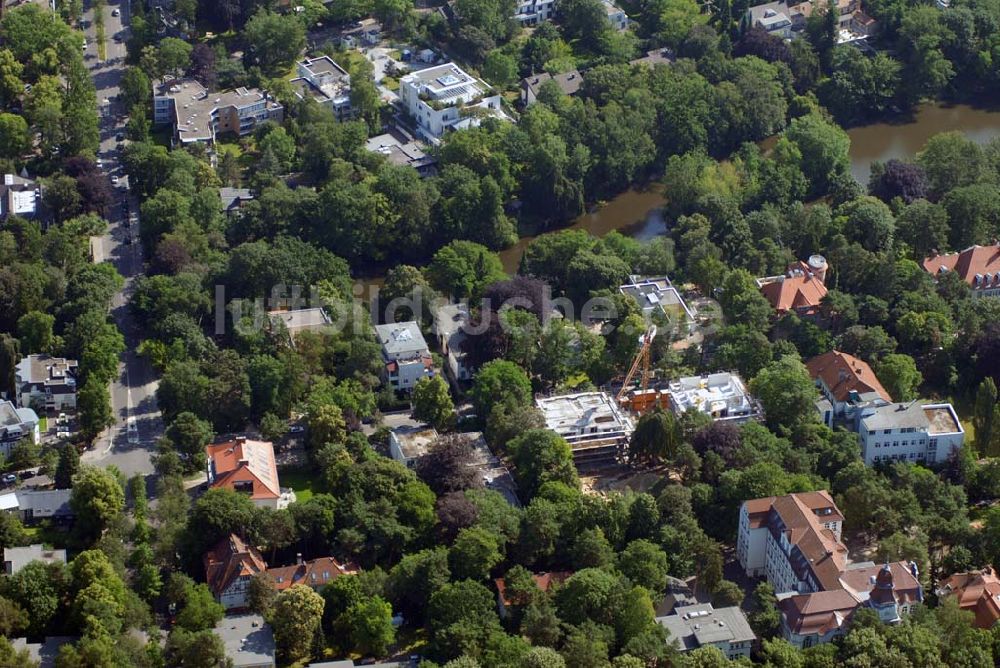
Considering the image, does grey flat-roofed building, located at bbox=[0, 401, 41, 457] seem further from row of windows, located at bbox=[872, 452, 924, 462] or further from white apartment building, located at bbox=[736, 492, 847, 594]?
row of windows, located at bbox=[872, 452, 924, 462]

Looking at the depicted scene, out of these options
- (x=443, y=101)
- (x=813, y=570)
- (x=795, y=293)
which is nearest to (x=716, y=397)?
(x=795, y=293)

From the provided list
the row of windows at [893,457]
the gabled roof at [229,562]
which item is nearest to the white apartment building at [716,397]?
the row of windows at [893,457]

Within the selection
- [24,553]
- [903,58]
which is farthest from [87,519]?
[903,58]

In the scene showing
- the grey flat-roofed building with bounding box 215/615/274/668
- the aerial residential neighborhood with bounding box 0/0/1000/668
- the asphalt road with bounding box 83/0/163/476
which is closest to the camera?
the grey flat-roofed building with bounding box 215/615/274/668

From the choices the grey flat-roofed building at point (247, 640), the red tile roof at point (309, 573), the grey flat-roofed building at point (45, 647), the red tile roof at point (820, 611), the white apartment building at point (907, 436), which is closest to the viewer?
A: the grey flat-roofed building at point (45, 647)

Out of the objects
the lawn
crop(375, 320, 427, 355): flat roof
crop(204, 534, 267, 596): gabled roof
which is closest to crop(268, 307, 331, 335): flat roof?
crop(375, 320, 427, 355): flat roof

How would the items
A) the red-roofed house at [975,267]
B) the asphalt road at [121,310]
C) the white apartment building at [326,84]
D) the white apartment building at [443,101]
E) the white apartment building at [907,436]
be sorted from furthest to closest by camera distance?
the white apartment building at [326,84], the white apartment building at [443,101], the red-roofed house at [975,267], the asphalt road at [121,310], the white apartment building at [907,436]

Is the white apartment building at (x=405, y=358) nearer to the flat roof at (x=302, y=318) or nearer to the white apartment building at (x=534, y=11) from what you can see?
the flat roof at (x=302, y=318)
